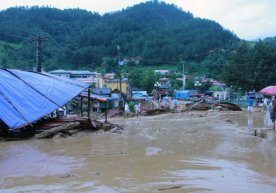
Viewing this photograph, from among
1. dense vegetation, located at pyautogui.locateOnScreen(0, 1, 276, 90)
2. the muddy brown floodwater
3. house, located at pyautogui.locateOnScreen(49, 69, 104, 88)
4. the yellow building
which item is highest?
dense vegetation, located at pyautogui.locateOnScreen(0, 1, 276, 90)

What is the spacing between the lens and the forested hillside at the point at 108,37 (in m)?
80.8

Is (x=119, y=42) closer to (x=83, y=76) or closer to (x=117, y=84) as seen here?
(x=83, y=76)

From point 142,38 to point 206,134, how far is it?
82845mm

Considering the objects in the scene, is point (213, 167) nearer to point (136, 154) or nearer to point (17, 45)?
point (136, 154)

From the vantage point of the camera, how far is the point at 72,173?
770cm

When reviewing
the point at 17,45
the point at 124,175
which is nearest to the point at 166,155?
the point at 124,175

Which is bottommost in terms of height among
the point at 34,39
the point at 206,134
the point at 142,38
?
the point at 206,134

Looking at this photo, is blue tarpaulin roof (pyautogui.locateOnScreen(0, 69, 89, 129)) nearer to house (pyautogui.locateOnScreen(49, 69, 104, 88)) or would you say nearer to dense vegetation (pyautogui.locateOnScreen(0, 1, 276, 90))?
house (pyautogui.locateOnScreen(49, 69, 104, 88))

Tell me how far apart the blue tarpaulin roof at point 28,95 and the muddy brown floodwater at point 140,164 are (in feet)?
3.33

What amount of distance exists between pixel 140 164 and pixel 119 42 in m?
86.6

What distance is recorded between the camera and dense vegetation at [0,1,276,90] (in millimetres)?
73544

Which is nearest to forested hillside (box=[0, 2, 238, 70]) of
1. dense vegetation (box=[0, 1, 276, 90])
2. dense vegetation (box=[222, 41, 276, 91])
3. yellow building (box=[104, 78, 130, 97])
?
dense vegetation (box=[0, 1, 276, 90])

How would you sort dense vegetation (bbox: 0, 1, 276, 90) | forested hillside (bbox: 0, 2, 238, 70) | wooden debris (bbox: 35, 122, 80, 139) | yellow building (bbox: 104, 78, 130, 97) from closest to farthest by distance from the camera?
wooden debris (bbox: 35, 122, 80, 139)
yellow building (bbox: 104, 78, 130, 97)
dense vegetation (bbox: 0, 1, 276, 90)
forested hillside (bbox: 0, 2, 238, 70)

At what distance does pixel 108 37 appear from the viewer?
89.1m
